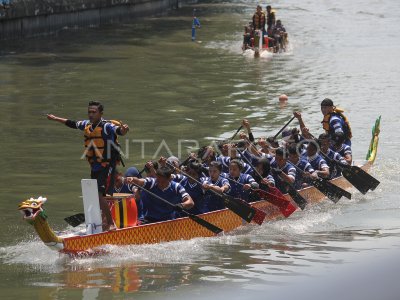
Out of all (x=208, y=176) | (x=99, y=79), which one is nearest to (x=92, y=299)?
(x=208, y=176)

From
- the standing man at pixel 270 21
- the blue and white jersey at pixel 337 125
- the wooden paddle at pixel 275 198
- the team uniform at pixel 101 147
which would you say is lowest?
the wooden paddle at pixel 275 198

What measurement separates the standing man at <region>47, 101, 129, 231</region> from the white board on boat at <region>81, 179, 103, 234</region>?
11.3 inches

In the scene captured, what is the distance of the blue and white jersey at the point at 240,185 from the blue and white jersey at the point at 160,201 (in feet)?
5.25

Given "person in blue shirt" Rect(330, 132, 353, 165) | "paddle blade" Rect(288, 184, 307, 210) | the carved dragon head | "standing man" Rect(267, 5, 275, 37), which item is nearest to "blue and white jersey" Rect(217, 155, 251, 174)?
"paddle blade" Rect(288, 184, 307, 210)

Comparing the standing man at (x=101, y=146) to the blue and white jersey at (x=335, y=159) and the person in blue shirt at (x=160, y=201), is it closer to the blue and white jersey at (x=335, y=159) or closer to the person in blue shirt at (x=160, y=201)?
the person in blue shirt at (x=160, y=201)

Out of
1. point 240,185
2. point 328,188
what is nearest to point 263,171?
point 240,185

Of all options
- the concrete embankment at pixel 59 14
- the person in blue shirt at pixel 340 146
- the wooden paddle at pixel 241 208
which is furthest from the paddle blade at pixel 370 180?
the concrete embankment at pixel 59 14

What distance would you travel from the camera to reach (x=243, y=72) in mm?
30641

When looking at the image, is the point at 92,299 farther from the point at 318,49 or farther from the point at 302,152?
the point at 318,49

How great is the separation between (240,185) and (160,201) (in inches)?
78.0

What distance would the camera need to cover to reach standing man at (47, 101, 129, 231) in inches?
392

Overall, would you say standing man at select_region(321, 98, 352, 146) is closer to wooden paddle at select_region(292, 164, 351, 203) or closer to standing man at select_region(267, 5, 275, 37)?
wooden paddle at select_region(292, 164, 351, 203)

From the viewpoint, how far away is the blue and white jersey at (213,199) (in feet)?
38.9

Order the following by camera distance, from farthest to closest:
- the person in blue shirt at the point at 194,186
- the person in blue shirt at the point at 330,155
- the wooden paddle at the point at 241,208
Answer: the person in blue shirt at the point at 330,155
the person in blue shirt at the point at 194,186
the wooden paddle at the point at 241,208
